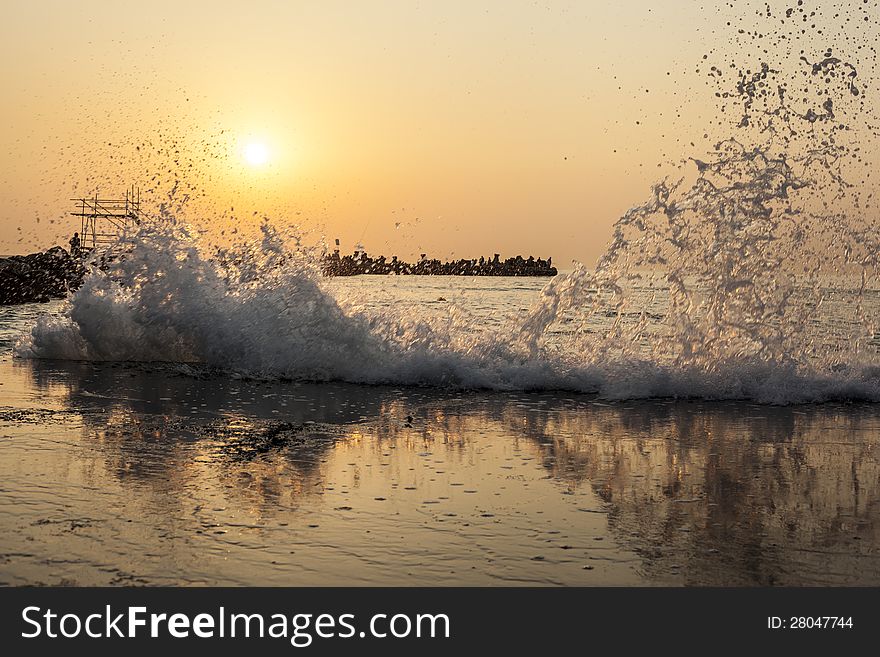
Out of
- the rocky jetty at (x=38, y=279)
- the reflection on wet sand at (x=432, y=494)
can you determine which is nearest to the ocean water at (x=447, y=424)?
the reflection on wet sand at (x=432, y=494)

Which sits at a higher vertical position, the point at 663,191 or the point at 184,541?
the point at 663,191

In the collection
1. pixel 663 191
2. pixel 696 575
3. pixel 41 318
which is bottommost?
pixel 696 575

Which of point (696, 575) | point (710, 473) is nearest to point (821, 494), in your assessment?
point (710, 473)

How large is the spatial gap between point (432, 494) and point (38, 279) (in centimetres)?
4838

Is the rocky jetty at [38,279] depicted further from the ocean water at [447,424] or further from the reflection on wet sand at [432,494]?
the reflection on wet sand at [432,494]

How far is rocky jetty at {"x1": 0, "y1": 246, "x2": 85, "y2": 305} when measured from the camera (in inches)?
1677

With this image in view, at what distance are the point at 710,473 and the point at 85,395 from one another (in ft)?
25.0

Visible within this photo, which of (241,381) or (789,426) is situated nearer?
(789,426)

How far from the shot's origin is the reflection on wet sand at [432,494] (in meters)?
5.30

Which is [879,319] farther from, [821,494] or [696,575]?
[696,575]

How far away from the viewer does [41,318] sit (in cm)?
1848

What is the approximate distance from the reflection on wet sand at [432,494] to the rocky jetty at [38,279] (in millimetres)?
28098

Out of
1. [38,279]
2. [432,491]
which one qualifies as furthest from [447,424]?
[38,279]

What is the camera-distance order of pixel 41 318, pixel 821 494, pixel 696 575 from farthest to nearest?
pixel 41 318, pixel 821 494, pixel 696 575
